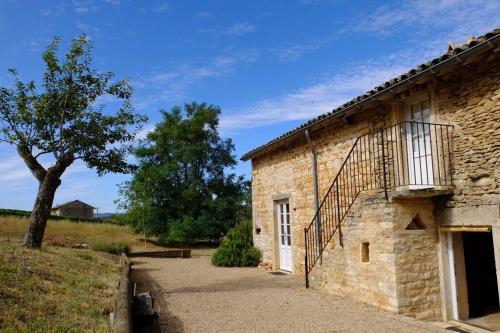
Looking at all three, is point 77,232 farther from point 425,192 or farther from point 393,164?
point 425,192

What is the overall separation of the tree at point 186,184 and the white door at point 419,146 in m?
16.8

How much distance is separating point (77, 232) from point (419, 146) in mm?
19963

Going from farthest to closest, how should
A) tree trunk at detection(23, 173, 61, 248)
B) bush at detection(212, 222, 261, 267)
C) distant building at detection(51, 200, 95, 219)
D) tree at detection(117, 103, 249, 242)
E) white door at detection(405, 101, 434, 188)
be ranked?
distant building at detection(51, 200, 95, 219) → tree at detection(117, 103, 249, 242) → bush at detection(212, 222, 261, 267) → tree trunk at detection(23, 173, 61, 248) → white door at detection(405, 101, 434, 188)

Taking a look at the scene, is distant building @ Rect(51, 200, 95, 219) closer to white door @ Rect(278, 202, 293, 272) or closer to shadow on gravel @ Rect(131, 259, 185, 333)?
white door @ Rect(278, 202, 293, 272)

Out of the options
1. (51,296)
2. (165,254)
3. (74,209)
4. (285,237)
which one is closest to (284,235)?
(285,237)

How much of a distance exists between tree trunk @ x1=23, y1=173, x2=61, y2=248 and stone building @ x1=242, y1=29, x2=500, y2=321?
7.81 meters

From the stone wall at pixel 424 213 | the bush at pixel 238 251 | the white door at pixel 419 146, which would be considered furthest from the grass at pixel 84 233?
the white door at pixel 419 146

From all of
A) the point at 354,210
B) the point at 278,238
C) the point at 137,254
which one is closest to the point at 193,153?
the point at 137,254

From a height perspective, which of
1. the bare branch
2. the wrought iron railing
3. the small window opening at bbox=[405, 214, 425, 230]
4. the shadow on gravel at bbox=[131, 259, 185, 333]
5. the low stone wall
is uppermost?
the bare branch

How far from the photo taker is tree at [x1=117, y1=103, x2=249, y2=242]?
22766 millimetres

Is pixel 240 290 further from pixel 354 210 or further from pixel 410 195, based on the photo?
pixel 410 195

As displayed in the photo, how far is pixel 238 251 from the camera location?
12.8 meters

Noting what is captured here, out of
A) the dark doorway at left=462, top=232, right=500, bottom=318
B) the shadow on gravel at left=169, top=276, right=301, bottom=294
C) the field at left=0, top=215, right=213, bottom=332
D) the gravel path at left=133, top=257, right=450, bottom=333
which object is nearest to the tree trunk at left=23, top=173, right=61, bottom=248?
the field at left=0, top=215, right=213, bottom=332

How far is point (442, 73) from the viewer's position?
5.82 metres
